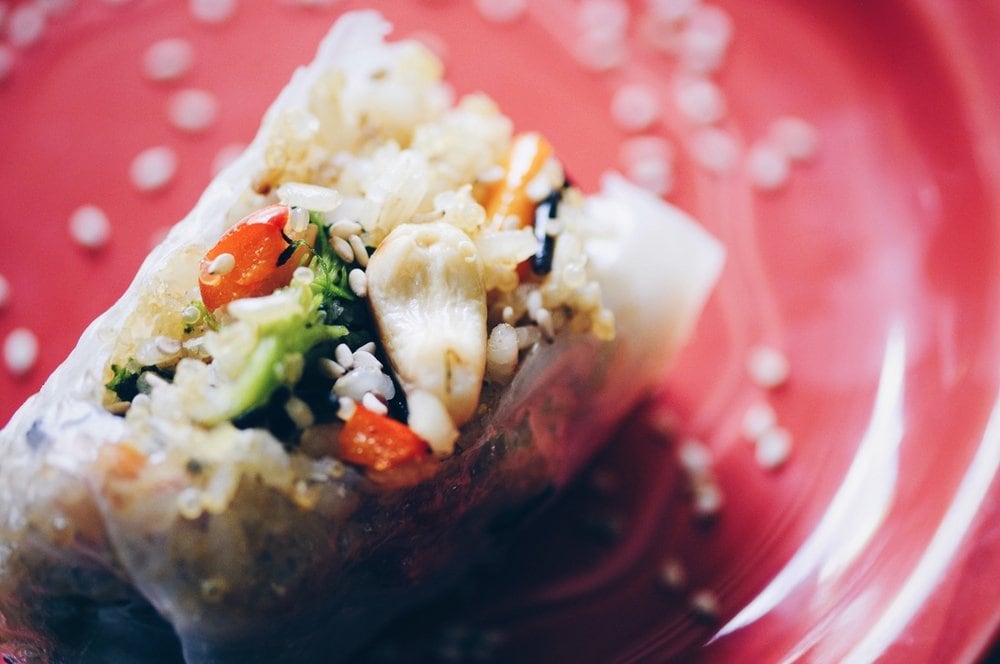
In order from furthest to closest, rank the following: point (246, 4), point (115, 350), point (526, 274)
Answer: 1. point (246, 4)
2. point (526, 274)
3. point (115, 350)

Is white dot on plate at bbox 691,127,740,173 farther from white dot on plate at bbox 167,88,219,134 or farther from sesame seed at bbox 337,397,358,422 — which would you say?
sesame seed at bbox 337,397,358,422

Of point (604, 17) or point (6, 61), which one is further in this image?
point (604, 17)

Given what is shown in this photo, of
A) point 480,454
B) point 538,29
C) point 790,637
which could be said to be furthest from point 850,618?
point 538,29

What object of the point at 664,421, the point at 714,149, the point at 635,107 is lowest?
the point at 664,421

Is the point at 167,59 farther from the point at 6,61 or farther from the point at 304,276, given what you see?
the point at 304,276

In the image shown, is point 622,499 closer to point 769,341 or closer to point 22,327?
point 769,341

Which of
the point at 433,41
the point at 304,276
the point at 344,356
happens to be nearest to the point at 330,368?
the point at 344,356

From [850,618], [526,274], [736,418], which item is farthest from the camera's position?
[736,418]
